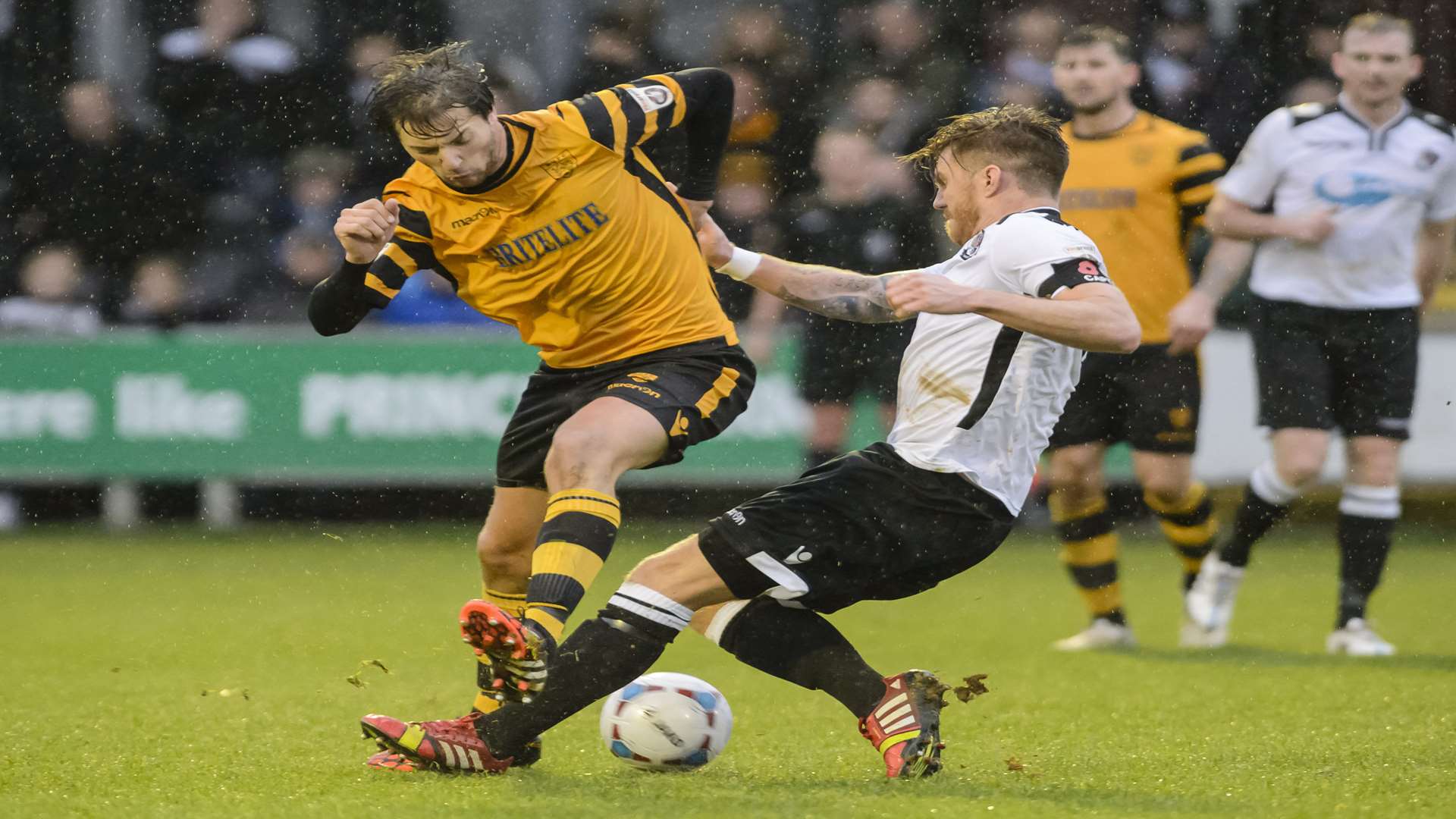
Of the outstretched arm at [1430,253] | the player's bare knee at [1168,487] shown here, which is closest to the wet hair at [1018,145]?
the player's bare knee at [1168,487]

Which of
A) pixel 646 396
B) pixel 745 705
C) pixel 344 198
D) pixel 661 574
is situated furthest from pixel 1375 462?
pixel 344 198

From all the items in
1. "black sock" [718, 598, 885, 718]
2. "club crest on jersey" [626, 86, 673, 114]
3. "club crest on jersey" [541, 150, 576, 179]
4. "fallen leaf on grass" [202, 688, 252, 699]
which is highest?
"club crest on jersey" [626, 86, 673, 114]

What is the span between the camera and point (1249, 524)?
6.59 meters

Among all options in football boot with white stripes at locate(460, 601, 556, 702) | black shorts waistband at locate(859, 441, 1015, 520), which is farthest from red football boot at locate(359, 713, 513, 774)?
black shorts waistband at locate(859, 441, 1015, 520)

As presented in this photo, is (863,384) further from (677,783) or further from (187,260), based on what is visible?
(677,783)

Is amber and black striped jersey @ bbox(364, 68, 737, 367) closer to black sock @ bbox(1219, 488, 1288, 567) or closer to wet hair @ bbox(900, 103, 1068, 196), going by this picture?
wet hair @ bbox(900, 103, 1068, 196)

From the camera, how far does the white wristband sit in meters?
4.61

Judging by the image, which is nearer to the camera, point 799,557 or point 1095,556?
point 799,557

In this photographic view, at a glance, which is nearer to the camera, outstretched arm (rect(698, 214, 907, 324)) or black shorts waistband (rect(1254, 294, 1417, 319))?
outstretched arm (rect(698, 214, 907, 324))

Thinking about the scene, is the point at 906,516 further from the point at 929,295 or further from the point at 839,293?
the point at 839,293

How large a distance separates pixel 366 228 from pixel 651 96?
0.94 meters

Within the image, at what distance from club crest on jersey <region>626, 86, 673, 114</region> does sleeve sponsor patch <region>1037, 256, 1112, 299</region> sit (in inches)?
53.5

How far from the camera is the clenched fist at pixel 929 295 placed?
3529 mm

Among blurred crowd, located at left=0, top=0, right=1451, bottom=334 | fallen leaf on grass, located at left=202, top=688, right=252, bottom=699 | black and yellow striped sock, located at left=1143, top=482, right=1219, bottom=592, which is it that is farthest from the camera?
blurred crowd, located at left=0, top=0, right=1451, bottom=334
